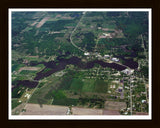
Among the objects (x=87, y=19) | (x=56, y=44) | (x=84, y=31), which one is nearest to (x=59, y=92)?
(x=56, y=44)

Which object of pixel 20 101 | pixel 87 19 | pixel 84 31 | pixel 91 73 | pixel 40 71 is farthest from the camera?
pixel 87 19

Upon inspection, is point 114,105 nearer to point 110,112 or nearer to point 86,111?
point 110,112

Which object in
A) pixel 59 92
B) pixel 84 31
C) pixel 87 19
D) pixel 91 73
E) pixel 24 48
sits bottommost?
pixel 59 92

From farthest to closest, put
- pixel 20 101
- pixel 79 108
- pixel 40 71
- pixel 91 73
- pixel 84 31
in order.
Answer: pixel 84 31 < pixel 40 71 < pixel 91 73 < pixel 20 101 < pixel 79 108

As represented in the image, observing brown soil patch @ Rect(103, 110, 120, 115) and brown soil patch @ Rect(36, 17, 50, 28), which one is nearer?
brown soil patch @ Rect(103, 110, 120, 115)

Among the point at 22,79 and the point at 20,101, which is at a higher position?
the point at 22,79

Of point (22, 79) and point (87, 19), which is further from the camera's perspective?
point (87, 19)

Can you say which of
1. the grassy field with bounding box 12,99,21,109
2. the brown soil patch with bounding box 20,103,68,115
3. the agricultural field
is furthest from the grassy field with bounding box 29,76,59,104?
the grassy field with bounding box 12,99,21,109

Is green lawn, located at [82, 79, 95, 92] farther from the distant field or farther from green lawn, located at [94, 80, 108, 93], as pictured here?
the distant field

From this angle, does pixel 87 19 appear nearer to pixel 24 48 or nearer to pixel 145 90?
pixel 24 48
